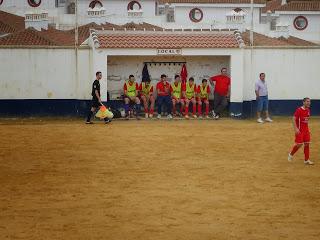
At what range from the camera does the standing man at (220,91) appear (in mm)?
25303

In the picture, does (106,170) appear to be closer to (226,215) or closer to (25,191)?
(25,191)

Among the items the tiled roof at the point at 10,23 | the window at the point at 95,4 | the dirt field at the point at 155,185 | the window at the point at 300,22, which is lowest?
the dirt field at the point at 155,185

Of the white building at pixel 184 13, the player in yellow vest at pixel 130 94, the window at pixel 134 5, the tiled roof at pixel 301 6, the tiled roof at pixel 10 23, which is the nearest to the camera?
the player in yellow vest at pixel 130 94

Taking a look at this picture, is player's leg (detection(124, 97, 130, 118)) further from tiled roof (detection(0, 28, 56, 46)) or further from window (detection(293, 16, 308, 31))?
window (detection(293, 16, 308, 31))

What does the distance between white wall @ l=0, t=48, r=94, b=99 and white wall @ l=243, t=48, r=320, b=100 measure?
6245 mm

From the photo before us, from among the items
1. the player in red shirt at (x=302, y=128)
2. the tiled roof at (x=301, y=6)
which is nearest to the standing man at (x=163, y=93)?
the player in red shirt at (x=302, y=128)

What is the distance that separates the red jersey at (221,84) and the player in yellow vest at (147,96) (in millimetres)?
2408

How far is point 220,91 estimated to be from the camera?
25344 mm

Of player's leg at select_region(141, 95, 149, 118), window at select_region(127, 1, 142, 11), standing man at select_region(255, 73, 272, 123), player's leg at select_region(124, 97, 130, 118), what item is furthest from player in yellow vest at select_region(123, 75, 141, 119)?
window at select_region(127, 1, 142, 11)

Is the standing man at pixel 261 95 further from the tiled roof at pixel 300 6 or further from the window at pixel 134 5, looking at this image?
the tiled roof at pixel 300 6

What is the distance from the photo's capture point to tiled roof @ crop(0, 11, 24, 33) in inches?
1611

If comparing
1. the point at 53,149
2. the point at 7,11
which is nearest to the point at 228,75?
the point at 53,149

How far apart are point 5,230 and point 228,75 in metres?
17.9

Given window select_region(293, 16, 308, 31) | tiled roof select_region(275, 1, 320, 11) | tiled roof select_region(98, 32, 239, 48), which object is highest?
tiled roof select_region(275, 1, 320, 11)
